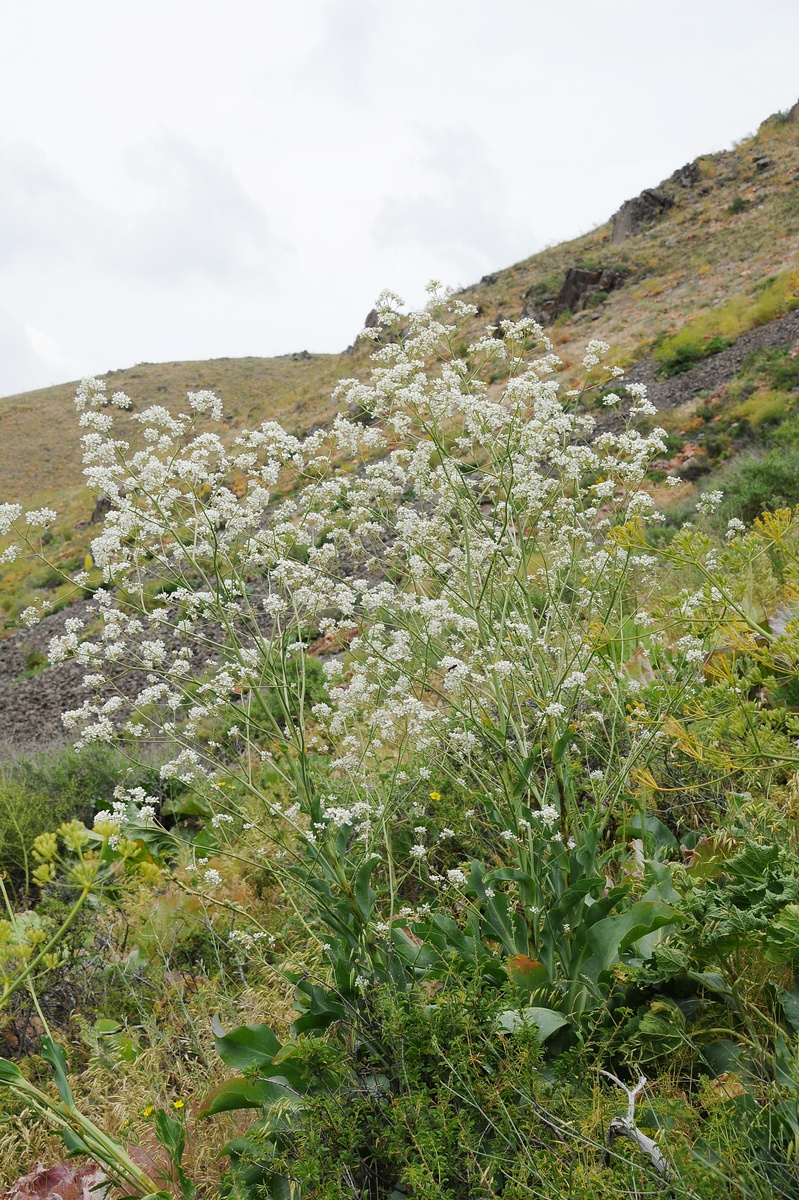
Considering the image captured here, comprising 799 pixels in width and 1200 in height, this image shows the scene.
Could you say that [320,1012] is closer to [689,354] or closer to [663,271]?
[689,354]

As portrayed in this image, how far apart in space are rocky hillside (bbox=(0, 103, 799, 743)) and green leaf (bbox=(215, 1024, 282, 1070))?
315cm

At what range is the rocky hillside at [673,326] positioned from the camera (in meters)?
10.2

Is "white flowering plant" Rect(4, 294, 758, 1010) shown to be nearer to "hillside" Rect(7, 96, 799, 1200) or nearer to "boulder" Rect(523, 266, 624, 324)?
"hillside" Rect(7, 96, 799, 1200)

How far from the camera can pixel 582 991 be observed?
208cm

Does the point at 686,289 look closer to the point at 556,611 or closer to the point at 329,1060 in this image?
the point at 556,611

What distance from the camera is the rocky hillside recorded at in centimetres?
1021

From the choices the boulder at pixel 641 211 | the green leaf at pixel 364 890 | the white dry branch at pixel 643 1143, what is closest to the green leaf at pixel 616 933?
the white dry branch at pixel 643 1143

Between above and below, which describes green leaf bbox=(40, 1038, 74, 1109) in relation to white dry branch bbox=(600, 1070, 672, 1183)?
above

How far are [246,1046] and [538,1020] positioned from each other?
0.86m

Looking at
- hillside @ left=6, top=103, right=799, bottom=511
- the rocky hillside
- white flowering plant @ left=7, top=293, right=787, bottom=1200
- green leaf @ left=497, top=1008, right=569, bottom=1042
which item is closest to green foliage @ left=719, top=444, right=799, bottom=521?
the rocky hillside

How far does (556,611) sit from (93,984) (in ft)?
9.16

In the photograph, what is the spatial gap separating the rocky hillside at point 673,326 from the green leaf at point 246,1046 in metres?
3.15

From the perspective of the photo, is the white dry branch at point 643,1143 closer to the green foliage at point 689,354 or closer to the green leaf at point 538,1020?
the green leaf at point 538,1020

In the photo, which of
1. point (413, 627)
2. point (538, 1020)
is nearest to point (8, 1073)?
point (538, 1020)
